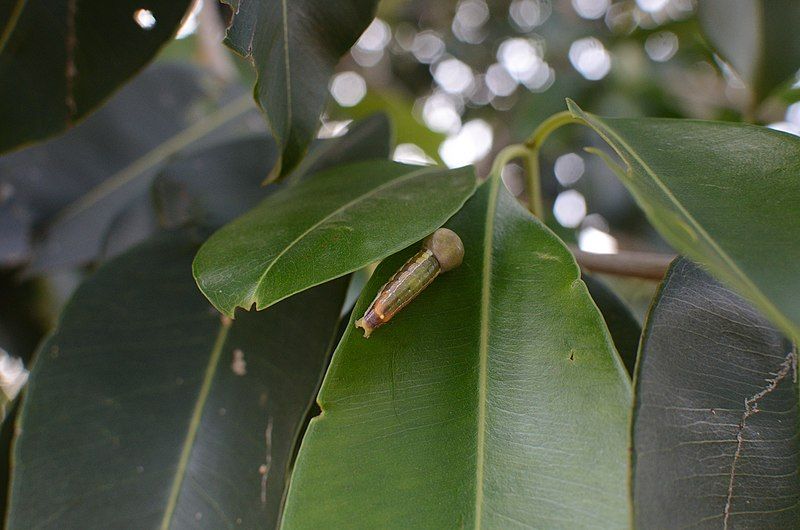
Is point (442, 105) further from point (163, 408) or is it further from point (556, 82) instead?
point (163, 408)

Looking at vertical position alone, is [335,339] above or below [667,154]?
below

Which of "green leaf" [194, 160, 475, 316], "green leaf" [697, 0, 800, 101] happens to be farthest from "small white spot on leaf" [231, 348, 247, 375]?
"green leaf" [697, 0, 800, 101]

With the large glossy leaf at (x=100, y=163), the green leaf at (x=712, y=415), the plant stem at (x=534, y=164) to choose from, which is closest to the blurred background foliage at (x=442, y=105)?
the large glossy leaf at (x=100, y=163)

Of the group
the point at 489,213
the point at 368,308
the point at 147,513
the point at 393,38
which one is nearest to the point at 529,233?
the point at 489,213

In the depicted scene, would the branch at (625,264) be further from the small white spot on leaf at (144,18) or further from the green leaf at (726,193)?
the small white spot on leaf at (144,18)

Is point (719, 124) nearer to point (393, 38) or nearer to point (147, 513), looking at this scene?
point (147, 513)

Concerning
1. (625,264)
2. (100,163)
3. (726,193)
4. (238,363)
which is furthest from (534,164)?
(100,163)

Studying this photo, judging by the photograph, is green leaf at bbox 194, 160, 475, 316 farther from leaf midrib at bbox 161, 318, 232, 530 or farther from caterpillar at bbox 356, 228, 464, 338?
leaf midrib at bbox 161, 318, 232, 530
